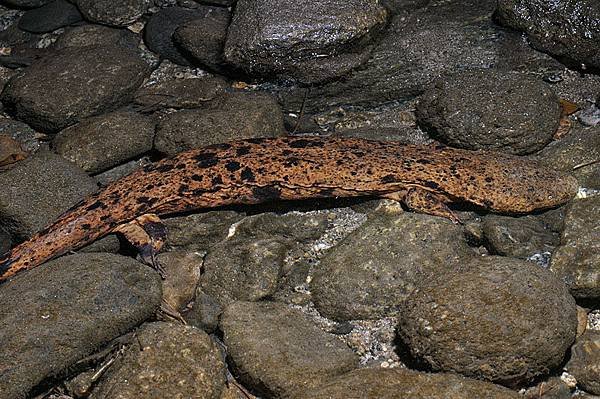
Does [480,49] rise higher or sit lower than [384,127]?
higher

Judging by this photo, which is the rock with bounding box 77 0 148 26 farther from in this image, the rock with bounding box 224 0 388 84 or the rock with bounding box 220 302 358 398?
the rock with bounding box 220 302 358 398

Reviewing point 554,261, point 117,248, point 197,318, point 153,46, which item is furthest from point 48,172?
point 554,261

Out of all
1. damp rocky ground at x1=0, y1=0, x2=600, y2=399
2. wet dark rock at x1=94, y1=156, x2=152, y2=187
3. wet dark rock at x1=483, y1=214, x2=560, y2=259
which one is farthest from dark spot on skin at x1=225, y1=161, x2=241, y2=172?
wet dark rock at x1=483, y1=214, x2=560, y2=259

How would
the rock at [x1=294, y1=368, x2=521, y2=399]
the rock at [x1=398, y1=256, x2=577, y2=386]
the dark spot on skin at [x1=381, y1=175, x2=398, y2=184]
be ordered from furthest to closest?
the dark spot on skin at [x1=381, y1=175, x2=398, y2=184] → the rock at [x1=398, y1=256, x2=577, y2=386] → the rock at [x1=294, y1=368, x2=521, y2=399]

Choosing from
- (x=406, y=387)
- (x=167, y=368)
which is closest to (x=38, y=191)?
(x=167, y=368)

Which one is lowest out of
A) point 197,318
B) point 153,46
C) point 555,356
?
point 197,318

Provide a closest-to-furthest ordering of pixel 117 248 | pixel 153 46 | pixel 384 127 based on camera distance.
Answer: pixel 117 248 → pixel 384 127 → pixel 153 46

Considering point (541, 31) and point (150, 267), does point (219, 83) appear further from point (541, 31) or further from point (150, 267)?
point (541, 31)
